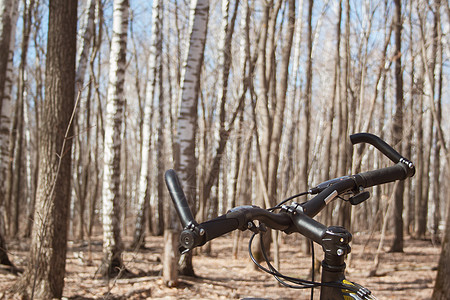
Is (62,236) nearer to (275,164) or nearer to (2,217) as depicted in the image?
(2,217)

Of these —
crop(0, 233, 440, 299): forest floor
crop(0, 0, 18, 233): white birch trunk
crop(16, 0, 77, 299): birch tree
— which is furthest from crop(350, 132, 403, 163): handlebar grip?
crop(0, 0, 18, 233): white birch trunk

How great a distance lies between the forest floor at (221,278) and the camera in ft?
22.0

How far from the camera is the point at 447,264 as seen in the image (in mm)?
5312

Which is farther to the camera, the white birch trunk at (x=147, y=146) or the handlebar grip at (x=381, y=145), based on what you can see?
the white birch trunk at (x=147, y=146)

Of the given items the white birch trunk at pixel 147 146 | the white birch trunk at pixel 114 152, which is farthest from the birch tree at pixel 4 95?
the white birch trunk at pixel 147 146

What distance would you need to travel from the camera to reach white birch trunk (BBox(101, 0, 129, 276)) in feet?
26.3

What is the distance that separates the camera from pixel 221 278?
8.47 m

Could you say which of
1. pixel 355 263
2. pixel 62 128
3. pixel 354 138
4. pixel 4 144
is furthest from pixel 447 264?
pixel 4 144

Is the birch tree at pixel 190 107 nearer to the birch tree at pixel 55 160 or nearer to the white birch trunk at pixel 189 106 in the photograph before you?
the white birch trunk at pixel 189 106

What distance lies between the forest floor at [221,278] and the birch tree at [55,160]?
46 cm

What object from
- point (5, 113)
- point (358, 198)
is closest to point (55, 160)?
point (5, 113)

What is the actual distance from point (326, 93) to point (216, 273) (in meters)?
22.3

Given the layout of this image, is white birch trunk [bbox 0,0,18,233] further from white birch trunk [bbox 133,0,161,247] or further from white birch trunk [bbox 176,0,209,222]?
white birch trunk [bbox 133,0,161,247]

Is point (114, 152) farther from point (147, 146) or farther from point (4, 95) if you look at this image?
point (147, 146)
